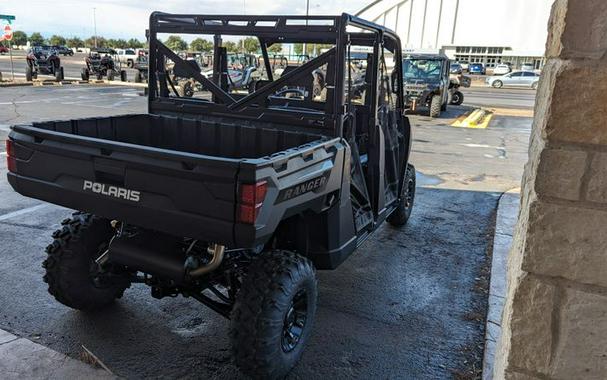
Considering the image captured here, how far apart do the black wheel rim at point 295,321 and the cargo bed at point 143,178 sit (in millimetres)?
799

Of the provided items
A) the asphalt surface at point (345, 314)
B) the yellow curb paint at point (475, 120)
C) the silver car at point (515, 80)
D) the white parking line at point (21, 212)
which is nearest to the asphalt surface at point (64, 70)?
the yellow curb paint at point (475, 120)

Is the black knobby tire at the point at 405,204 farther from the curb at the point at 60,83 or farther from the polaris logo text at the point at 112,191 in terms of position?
the curb at the point at 60,83

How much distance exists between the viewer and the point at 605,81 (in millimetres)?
1426

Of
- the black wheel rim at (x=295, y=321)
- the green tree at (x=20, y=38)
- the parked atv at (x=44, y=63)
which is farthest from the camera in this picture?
the green tree at (x=20, y=38)

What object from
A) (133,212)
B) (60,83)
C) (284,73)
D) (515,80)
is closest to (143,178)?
(133,212)

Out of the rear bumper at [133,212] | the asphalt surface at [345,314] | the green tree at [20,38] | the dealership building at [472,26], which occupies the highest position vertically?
the dealership building at [472,26]

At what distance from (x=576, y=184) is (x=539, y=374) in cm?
62

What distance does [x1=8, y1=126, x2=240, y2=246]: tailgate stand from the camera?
2.57 m

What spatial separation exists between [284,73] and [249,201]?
197cm

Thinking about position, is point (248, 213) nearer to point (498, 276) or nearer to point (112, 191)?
point (112, 191)

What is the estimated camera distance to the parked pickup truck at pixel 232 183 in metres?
2.66

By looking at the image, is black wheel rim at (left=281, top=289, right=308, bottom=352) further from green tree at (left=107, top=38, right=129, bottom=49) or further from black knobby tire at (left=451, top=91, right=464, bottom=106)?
green tree at (left=107, top=38, right=129, bottom=49)

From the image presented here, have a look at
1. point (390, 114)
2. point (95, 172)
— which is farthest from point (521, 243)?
point (390, 114)

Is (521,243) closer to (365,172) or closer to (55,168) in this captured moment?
(55,168)
